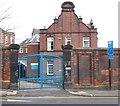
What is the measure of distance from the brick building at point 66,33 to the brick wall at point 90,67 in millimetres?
22866

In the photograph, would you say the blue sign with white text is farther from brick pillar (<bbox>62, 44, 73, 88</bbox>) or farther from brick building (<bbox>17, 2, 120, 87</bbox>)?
brick pillar (<bbox>62, 44, 73, 88</bbox>)

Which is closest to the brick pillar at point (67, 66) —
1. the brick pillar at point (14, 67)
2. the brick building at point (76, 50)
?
the brick building at point (76, 50)

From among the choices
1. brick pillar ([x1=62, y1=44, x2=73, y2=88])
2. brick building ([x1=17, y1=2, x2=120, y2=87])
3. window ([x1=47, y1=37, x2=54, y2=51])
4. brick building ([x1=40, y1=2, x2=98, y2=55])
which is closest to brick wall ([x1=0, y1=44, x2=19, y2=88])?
brick pillar ([x1=62, y1=44, x2=73, y2=88])

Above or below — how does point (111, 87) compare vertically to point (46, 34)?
below

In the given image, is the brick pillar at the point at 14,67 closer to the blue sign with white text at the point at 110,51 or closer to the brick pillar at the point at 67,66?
the brick pillar at the point at 67,66

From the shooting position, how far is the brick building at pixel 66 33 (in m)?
48.3

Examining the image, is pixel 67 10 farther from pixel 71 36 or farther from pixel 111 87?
pixel 111 87

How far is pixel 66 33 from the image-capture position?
4834 cm

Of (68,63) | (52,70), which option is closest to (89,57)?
(68,63)

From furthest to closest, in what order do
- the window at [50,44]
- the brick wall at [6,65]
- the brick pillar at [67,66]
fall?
1. the window at [50,44]
2. the brick pillar at [67,66]
3. the brick wall at [6,65]

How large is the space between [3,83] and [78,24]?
26149 mm

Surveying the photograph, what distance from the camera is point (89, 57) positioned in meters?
A: 25.3

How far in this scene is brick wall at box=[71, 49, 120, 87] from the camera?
25.1m

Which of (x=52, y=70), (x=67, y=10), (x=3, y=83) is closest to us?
(x=3, y=83)
